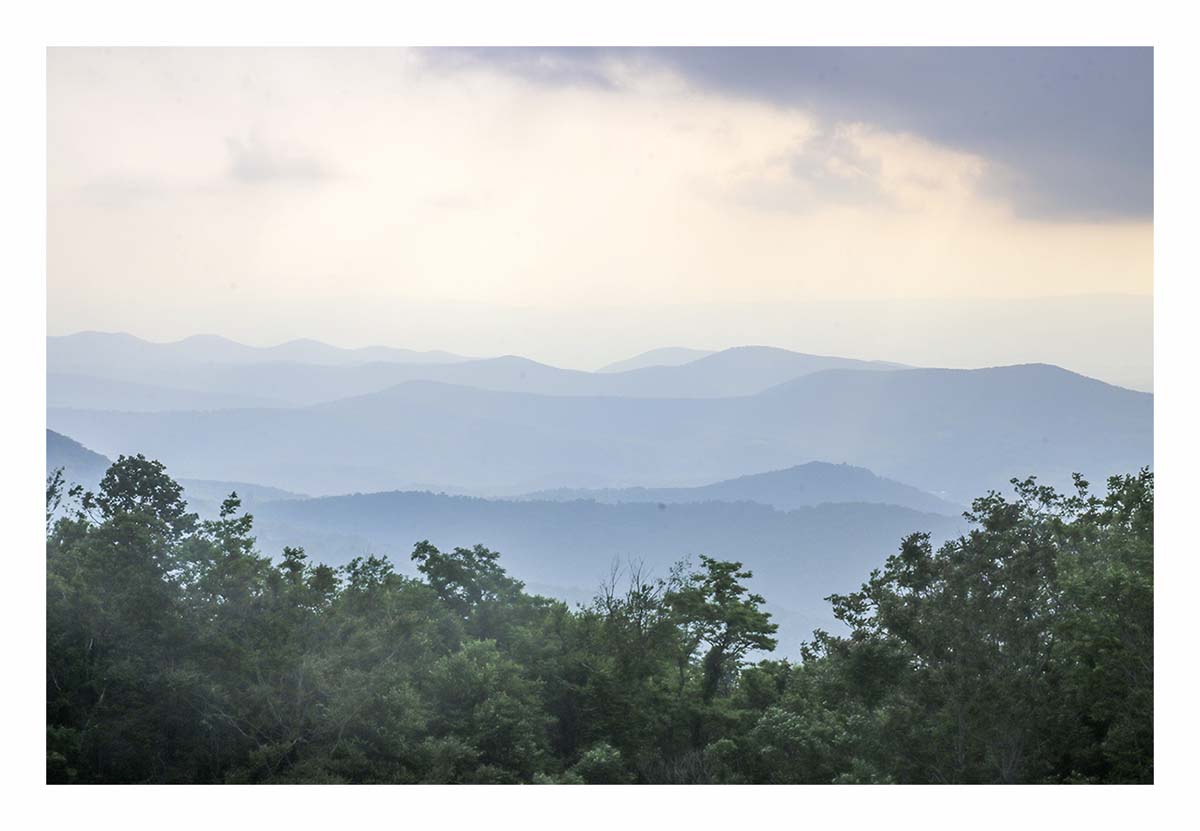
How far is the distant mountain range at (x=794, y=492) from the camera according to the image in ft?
250

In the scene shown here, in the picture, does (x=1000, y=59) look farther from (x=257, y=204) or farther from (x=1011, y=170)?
(x=257, y=204)

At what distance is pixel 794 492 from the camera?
7906 centimetres

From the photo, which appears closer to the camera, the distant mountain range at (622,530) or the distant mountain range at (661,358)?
the distant mountain range at (622,530)

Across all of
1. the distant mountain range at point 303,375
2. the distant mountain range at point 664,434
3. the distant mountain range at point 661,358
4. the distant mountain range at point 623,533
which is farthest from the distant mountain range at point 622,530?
the distant mountain range at point 661,358

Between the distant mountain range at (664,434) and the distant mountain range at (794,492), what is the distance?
14.6 feet

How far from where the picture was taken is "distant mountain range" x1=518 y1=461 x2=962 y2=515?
76188 mm

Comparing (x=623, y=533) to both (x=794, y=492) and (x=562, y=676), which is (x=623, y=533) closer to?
(x=794, y=492)

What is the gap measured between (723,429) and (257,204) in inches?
2813

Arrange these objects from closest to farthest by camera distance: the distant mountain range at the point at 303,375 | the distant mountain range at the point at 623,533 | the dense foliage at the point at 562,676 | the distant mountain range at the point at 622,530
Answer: the dense foliage at the point at 562,676 < the distant mountain range at the point at 622,530 < the distant mountain range at the point at 623,533 < the distant mountain range at the point at 303,375

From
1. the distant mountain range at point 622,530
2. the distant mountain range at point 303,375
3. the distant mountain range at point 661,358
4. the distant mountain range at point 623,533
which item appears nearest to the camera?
the distant mountain range at point 622,530

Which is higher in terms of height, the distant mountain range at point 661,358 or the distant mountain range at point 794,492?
the distant mountain range at point 661,358

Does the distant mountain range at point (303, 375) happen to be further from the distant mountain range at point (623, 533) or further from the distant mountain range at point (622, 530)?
the distant mountain range at point (623, 533)

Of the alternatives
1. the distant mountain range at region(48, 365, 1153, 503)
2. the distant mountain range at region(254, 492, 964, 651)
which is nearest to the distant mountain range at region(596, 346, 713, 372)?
the distant mountain range at region(48, 365, 1153, 503)

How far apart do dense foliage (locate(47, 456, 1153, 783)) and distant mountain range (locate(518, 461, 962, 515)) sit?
204 feet
